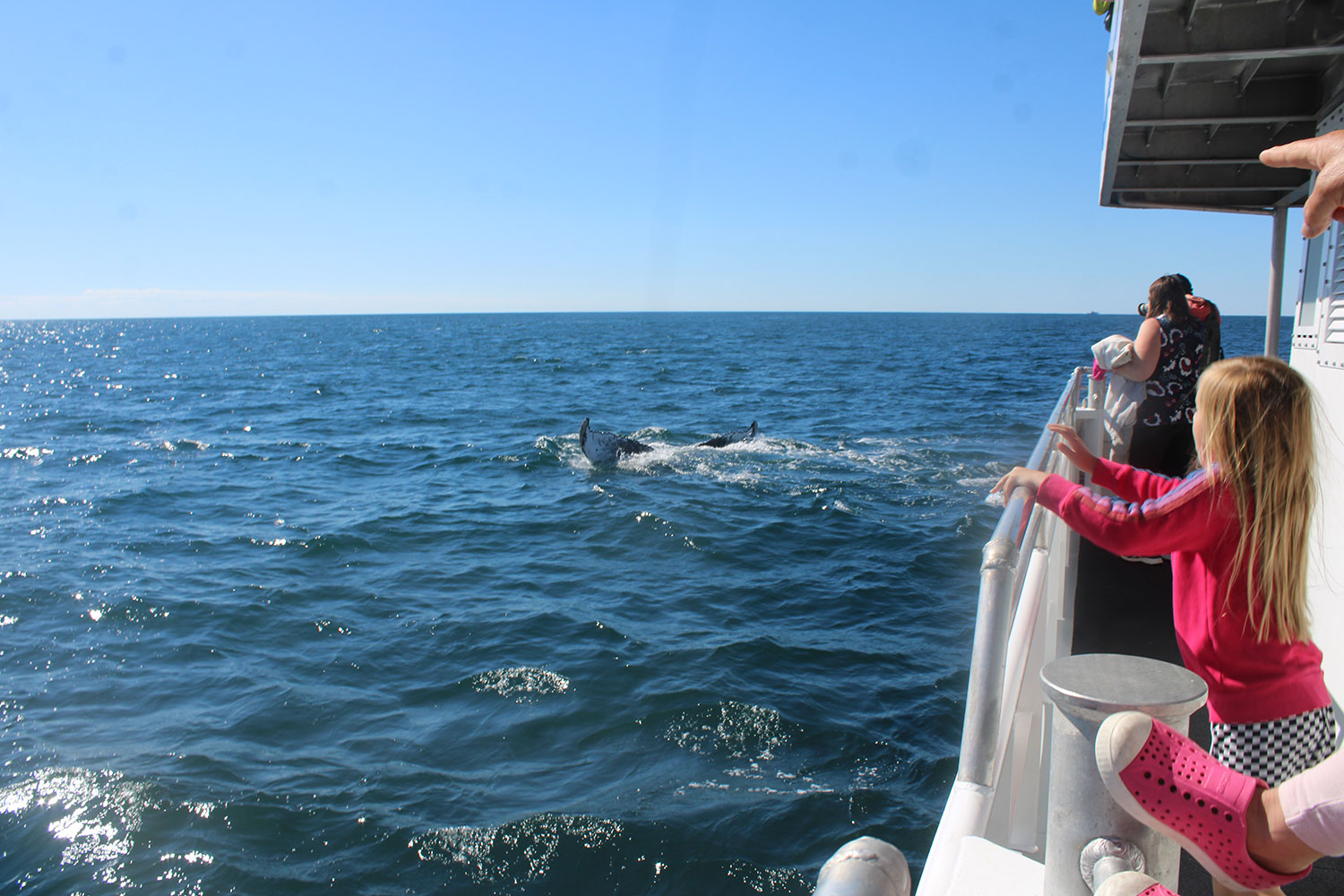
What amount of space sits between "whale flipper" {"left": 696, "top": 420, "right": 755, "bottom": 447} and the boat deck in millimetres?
16654

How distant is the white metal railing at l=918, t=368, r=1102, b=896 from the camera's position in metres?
1.89

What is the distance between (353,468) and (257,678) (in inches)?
527

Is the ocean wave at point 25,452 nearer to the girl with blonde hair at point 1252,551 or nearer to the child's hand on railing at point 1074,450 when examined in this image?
the child's hand on railing at point 1074,450

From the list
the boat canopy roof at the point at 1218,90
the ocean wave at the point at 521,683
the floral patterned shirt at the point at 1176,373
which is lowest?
the ocean wave at the point at 521,683

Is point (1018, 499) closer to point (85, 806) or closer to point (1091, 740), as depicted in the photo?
point (1091, 740)

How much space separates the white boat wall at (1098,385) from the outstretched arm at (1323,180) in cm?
92

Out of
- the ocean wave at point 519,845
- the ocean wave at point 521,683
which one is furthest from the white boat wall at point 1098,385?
the ocean wave at point 521,683

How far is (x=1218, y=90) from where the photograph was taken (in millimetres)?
5711

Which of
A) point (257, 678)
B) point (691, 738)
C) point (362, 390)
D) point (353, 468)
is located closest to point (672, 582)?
point (691, 738)

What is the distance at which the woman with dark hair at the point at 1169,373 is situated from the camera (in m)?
5.71

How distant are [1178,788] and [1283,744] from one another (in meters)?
0.88

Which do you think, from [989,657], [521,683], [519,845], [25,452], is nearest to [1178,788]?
[989,657]

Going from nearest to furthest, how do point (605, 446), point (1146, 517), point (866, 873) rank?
point (866, 873) → point (1146, 517) → point (605, 446)

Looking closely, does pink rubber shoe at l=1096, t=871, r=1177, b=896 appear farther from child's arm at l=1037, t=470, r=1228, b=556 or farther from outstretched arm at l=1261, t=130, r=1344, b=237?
outstretched arm at l=1261, t=130, r=1344, b=237
